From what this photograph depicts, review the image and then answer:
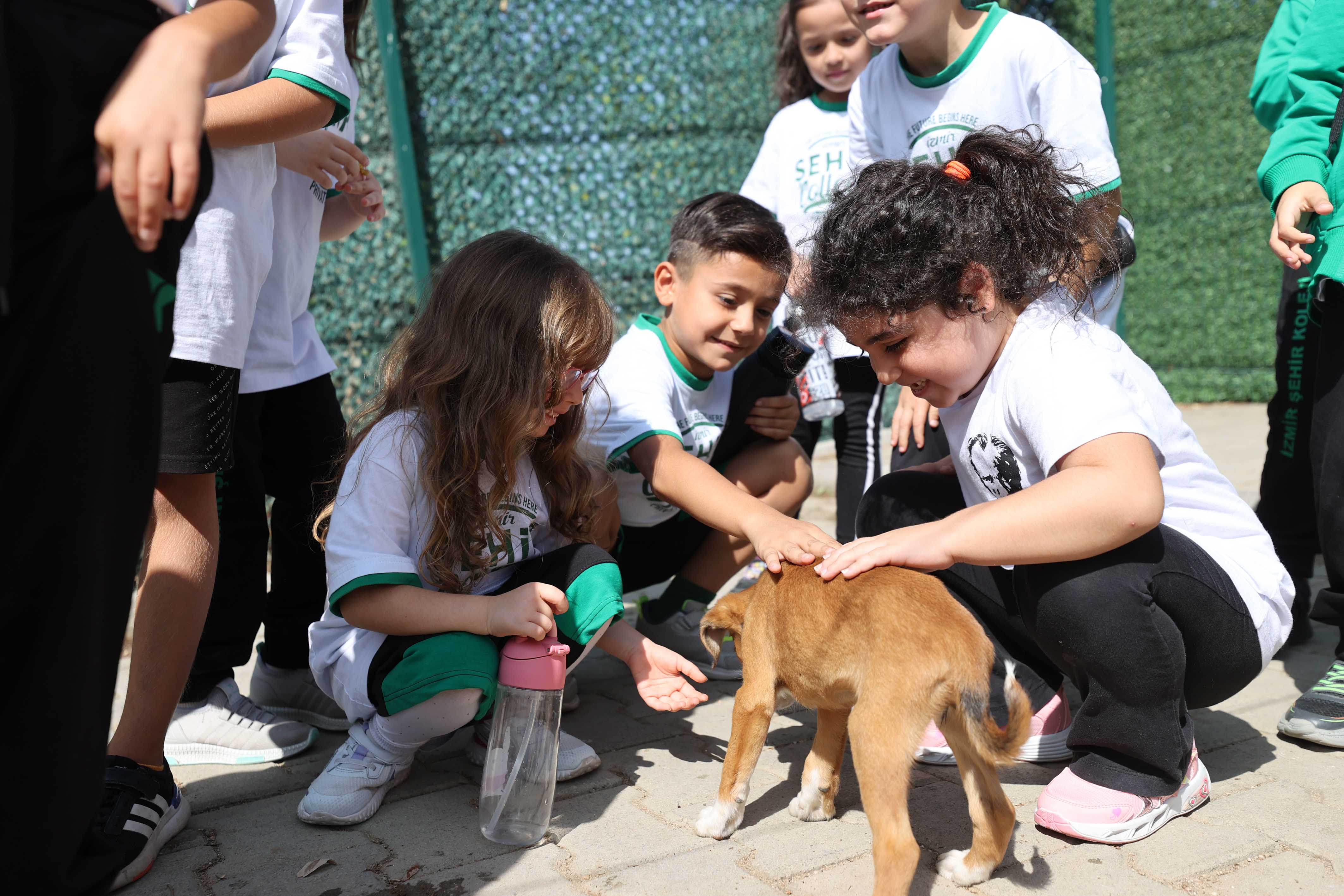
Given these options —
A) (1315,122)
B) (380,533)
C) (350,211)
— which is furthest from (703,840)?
(1315,122)

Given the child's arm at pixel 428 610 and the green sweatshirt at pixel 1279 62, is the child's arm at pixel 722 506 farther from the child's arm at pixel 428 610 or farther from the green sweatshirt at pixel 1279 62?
the green sweatshirt at pixel 1279 62

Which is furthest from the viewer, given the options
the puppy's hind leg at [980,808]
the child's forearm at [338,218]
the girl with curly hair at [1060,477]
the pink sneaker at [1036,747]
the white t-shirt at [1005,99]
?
the child's forearm at [338,218]

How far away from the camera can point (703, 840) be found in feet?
6.93

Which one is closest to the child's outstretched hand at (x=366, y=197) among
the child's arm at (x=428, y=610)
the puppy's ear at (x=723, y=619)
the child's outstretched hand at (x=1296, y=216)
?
the child's arm at (x=428, y=610)

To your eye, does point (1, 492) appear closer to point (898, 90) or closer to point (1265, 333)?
point (898, 90)

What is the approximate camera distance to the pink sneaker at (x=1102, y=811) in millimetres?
2008

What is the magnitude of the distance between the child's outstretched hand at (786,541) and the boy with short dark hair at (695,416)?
1.22 feet

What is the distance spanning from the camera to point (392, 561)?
2.27 metres

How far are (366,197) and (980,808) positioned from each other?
7.37 feet

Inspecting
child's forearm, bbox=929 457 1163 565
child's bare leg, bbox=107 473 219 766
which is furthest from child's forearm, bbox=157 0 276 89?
child's forearm, bbox=929 457 1163 565

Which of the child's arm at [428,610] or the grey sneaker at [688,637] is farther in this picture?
the grey sneaker at [688,637]

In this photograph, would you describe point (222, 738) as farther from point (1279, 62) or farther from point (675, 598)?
point (1279, 62)

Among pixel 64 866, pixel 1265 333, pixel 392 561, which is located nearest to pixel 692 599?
pixel 392 561

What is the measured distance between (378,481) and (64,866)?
3.60 feet
